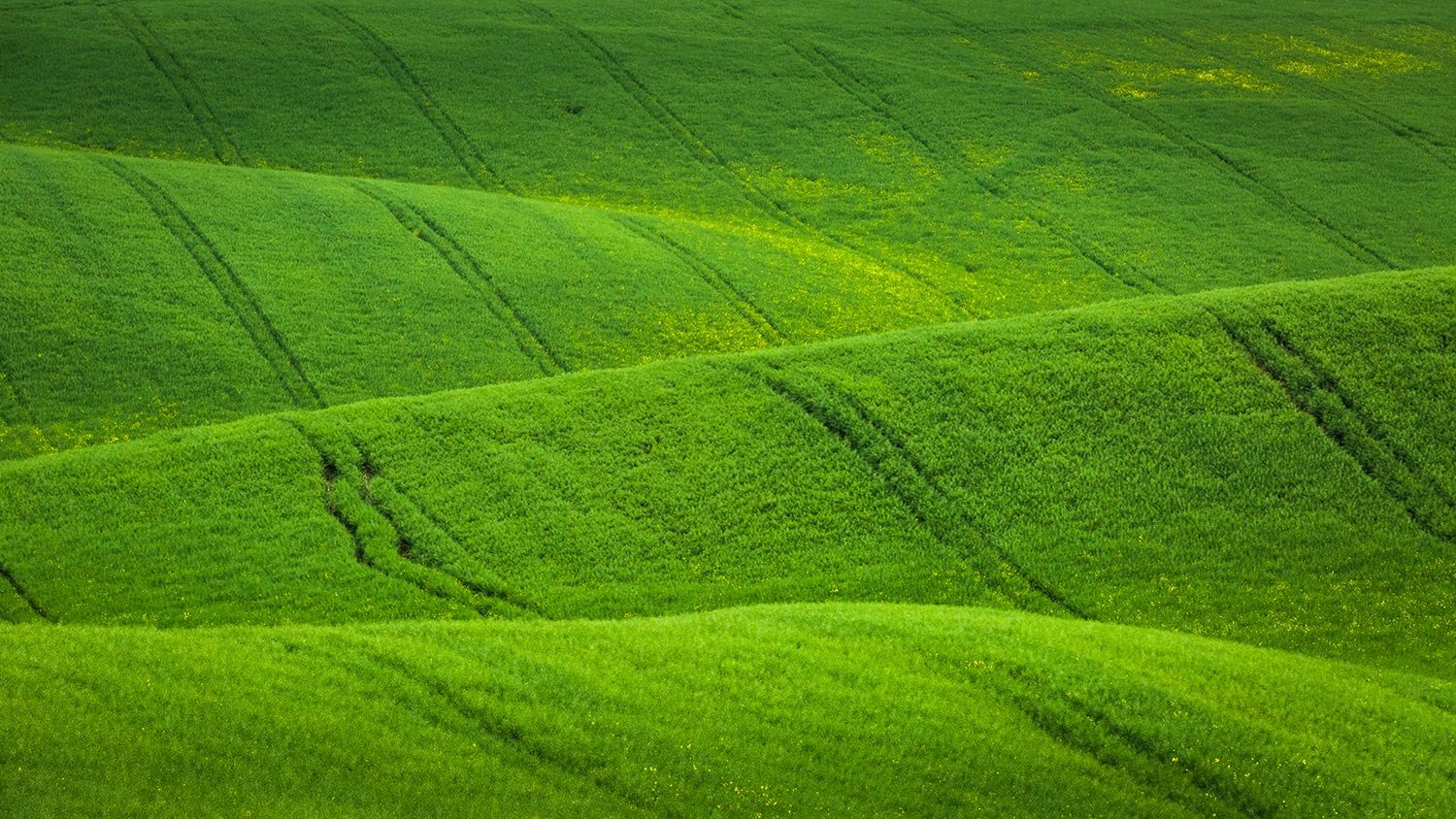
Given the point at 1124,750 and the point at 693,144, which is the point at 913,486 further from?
the point at 693,144

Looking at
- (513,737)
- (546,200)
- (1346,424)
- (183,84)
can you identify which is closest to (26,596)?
(513,737)

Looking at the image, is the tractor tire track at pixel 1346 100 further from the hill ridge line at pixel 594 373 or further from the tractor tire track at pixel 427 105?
the tractor tire track at pixel 427 105

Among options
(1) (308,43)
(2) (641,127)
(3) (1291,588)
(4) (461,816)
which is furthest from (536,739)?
(1) (308,43)

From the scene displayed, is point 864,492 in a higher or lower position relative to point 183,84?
lower

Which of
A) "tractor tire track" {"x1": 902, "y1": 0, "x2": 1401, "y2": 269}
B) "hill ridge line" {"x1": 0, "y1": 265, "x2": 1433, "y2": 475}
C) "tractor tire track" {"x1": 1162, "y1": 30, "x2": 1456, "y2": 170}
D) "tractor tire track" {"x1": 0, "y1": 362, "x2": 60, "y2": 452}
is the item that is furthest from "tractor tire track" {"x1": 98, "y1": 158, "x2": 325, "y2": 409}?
"tractor tire track" {"x1": 1162, "y1": 30, "x2": 1456, "y2": 170}

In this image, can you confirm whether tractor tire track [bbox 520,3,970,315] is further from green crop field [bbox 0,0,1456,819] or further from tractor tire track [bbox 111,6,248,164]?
tractor tire track [bbox 111,6,248,164]

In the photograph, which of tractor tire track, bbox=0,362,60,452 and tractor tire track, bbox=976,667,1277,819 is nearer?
tractor tire track, bbox=976,667,1277,819

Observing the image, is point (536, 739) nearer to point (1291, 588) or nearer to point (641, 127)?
point (1291, 588)
